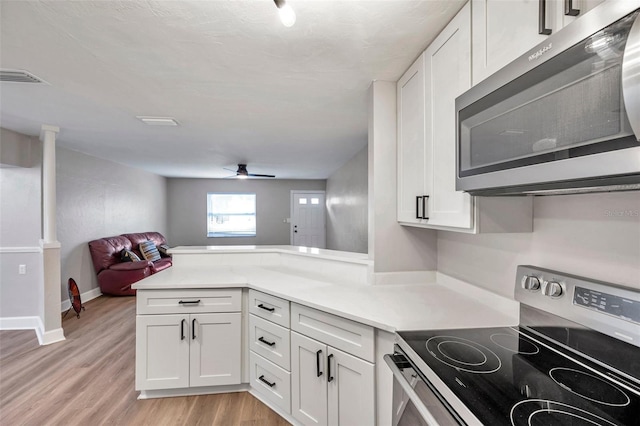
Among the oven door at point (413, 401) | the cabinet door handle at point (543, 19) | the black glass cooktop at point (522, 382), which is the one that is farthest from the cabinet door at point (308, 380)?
the cabinet door handle at point (543, 19)

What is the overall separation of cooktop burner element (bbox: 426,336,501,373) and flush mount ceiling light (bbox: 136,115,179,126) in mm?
3019

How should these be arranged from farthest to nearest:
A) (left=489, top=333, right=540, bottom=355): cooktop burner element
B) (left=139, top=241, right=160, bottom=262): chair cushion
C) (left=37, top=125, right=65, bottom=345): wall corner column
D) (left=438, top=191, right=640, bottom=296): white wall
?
(left=139, top=241, right=160, bottom=262): chair cushion, (left=37, top=125, right=65, bottom=345): wall corner column, (left=489, top=333, right=540, bottom=355): cooktop burner element, (left=438, top=191, right=640, bottom=296): white wall

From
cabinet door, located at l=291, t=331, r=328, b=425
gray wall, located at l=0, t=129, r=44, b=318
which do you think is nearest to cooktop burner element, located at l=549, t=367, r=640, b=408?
cabinet door, located at l=291, t=331, r=328, b=425

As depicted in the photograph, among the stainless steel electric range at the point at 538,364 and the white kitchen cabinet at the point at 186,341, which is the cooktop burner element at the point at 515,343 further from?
the white kitchen cabinet at the point at 186,341

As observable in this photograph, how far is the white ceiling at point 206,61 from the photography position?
1.35 meters

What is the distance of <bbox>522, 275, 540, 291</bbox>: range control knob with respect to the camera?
117 cm

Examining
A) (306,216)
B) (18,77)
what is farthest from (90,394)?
(306,216)

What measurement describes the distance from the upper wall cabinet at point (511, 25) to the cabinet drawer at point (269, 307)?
5.31 ft

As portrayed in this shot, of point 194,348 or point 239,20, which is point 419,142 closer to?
point 239,20

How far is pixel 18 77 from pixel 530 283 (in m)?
3.33

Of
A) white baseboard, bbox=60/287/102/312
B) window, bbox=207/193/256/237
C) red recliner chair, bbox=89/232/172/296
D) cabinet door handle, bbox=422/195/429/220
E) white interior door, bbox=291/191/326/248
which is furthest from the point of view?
white interior door, bbox=291/191/326/248

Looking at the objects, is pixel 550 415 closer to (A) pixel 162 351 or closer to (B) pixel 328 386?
(B) pixel 328 386

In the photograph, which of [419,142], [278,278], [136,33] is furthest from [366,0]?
[278,278]

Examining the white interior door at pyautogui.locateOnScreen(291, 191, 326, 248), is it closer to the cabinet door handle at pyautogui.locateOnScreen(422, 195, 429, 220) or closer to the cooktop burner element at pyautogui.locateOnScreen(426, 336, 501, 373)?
the cabinet door handle at pyautogui.locateOnScreen(422, 195, 429, 220)
